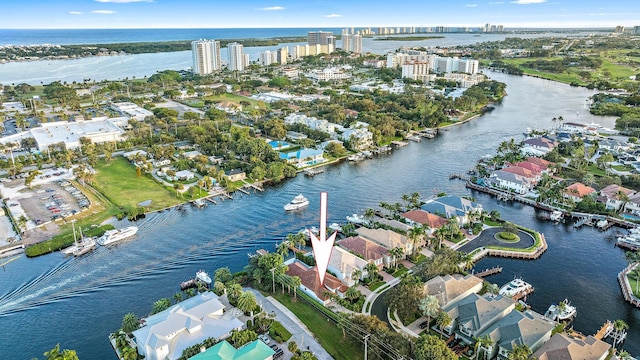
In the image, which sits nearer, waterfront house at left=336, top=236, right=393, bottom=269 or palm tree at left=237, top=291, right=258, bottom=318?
palm tree at left=237, top=291, right=258, bottom=318

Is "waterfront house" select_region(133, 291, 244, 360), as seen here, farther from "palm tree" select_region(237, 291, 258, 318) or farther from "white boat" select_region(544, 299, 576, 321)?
"white boat" select_region(544, 299, 576, 321)

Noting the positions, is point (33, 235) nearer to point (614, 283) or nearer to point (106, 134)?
point (106, 134)

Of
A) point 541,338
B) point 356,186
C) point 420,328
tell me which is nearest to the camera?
point 541,338

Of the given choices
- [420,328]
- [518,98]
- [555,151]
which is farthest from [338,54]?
[420,328]

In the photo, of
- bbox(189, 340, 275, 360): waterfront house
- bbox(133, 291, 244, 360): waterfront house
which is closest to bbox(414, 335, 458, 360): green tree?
bbox(189, 340, 275, 360): waterfront house

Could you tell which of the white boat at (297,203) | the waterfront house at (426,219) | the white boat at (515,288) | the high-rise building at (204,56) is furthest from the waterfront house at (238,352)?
the high-rise building at (204,56)

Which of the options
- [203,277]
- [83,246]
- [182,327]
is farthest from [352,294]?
[83,246]
